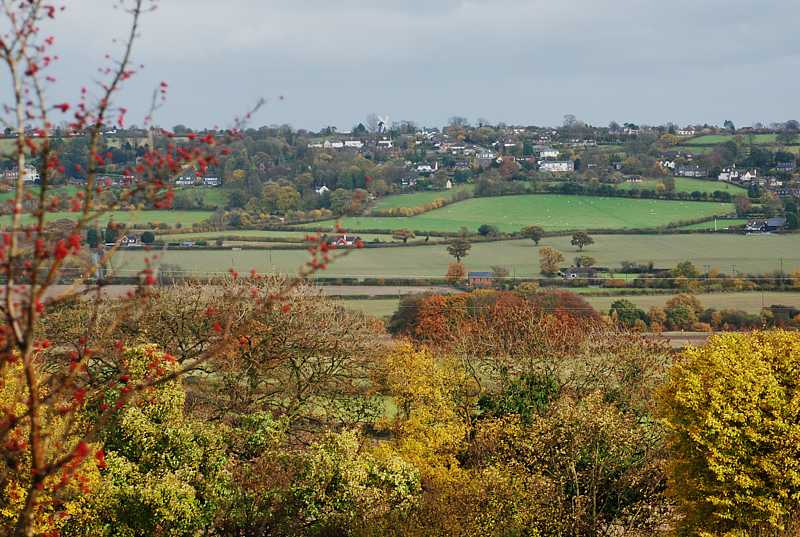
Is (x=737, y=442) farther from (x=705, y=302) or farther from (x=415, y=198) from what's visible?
(x=415, y=198)

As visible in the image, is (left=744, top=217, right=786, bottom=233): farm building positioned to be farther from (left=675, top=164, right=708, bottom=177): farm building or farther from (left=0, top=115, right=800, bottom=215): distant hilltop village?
(left=675, top=164, right=708, bottom=177): farm building

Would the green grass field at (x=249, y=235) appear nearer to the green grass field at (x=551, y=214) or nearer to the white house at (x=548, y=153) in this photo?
the green grass field at (x=551, y=214)

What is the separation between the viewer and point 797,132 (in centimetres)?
10769

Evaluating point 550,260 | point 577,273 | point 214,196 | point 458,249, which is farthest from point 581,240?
point 214,196

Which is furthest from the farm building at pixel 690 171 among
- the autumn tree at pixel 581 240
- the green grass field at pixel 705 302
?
the green grass field at pixel 705 302

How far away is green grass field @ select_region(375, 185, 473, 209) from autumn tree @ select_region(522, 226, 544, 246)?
12.1 meters

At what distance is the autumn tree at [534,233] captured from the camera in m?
70.2

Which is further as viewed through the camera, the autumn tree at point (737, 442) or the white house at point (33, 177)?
the autumn tree at point (737, 442)

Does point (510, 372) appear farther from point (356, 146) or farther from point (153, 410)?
point (356, 146)

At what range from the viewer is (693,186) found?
8456 centimetres

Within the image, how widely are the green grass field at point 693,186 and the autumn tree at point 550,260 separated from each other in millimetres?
25562

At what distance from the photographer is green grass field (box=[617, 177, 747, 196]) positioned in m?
83.3

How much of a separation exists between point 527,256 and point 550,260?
501 cm

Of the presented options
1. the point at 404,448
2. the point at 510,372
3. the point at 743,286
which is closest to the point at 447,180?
the point at 743,286
